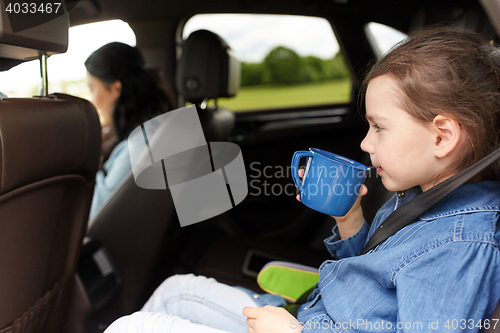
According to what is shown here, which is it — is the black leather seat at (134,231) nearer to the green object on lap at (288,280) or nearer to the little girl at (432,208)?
the green object on lap at (288,280)

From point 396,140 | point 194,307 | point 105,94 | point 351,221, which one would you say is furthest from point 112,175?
point 396,140

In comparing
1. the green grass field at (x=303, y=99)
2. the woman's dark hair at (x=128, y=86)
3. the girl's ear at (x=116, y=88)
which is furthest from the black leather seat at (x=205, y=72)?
the green grass field at (x=303, y=99)

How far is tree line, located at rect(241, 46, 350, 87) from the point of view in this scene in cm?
343

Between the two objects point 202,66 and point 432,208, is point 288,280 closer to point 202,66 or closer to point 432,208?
point 432,208

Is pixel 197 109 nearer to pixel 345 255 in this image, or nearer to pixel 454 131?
pixel 345 255

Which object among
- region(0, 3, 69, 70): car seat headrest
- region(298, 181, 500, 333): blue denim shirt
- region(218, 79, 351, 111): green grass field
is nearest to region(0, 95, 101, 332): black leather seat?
region(0, 3, 69, 70): car seat headrest

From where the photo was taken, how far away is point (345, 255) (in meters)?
0.97

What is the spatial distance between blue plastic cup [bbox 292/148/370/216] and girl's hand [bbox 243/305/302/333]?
0.73ft

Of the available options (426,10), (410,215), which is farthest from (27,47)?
(426,10)

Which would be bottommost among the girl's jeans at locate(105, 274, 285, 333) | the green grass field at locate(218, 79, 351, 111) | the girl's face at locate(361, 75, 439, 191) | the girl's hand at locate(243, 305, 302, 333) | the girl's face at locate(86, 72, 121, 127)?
the green grass field at locate(218, 79, 351, 111)

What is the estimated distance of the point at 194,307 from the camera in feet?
3.27

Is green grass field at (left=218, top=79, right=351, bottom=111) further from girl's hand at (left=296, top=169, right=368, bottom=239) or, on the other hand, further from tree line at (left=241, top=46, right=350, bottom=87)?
girl's hand at (left=296, top=169, right=368, bottom=239)

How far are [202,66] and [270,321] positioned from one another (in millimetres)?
1095

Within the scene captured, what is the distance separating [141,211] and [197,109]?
1.50 feet
